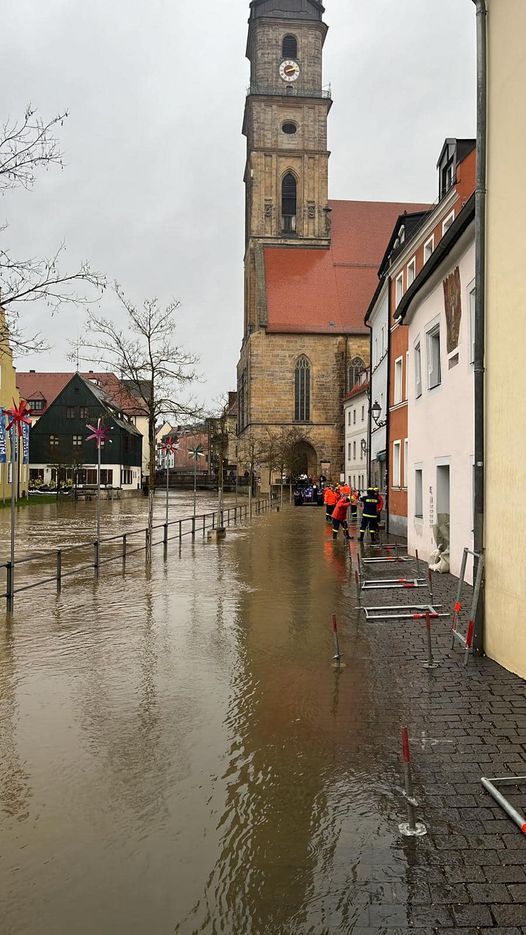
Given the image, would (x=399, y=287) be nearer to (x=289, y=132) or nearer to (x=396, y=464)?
(x=396, y=464)

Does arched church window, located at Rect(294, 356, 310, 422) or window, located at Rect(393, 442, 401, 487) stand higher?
arched church window, located at Rect(294, 356, 310, 422)

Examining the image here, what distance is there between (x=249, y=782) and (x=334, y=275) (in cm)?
6897

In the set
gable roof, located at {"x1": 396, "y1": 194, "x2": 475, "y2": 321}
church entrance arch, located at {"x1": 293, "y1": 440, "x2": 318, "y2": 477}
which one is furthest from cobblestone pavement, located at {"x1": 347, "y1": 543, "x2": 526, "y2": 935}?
church entrance arch, located at {"x1": 293, "y1": 440, "x2": 318, "y2": 477}

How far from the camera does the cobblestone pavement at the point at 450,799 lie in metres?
3.37

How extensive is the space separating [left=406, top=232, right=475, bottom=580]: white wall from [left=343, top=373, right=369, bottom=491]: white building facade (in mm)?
27276

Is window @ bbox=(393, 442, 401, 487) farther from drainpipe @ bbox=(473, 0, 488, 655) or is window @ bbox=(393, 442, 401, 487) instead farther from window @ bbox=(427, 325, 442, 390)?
drainpipe @ bbox=(473, 0, 488, 655)

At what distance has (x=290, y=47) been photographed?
71812 millimetres

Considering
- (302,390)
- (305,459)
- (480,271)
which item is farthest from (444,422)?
(305,459)

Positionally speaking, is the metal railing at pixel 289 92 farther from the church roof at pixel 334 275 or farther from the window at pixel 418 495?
the window at pixel 418 495

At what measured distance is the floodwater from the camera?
11.5 feet

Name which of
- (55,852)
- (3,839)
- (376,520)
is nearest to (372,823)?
(55,852)

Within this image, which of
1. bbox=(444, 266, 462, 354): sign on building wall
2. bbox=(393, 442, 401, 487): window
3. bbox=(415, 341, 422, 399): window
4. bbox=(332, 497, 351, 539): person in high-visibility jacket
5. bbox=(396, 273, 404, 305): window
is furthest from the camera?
bbox=(393, 442, 401, 487): window

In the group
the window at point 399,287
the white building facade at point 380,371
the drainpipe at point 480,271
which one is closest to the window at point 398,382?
the white building facade at point 380,371

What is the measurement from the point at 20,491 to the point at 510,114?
54.4 m
